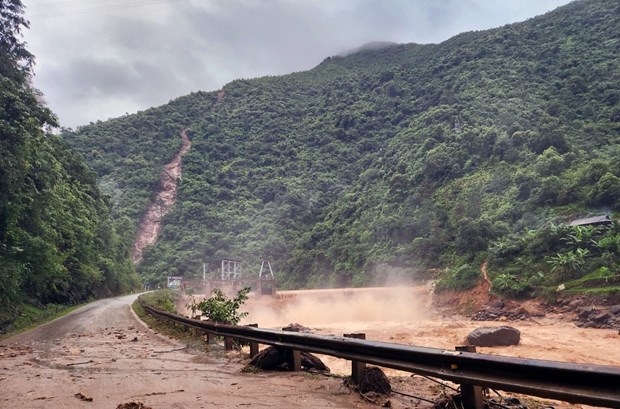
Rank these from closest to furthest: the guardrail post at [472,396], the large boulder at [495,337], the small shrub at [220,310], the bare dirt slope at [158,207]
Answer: the guardrail post at [472,396], the small shrub at [220,310], the large boulder at [495,337], the bare dirt slope at [158,207]

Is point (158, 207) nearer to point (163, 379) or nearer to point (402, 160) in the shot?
point (402, 160)

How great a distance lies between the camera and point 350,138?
104812 mm

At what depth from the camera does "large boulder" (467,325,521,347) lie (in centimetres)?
1920

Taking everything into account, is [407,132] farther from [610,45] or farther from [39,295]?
[39,295]

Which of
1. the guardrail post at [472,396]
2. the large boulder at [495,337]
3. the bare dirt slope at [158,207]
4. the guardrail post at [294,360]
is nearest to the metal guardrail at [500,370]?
the guardrail post at [472,396]

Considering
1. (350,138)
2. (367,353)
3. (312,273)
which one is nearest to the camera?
(367,353)

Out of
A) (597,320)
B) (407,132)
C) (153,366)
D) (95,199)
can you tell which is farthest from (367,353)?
(407,132)

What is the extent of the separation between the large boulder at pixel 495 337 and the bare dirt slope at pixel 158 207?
86.3 metres

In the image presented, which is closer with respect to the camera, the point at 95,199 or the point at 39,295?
the point at 39,295

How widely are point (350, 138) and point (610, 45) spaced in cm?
5003

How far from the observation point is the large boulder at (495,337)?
19.2 m

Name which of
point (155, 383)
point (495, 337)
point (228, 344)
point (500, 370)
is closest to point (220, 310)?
point (228, 344)

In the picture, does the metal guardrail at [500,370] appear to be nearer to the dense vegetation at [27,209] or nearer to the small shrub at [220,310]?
the small shrub at [220,310]

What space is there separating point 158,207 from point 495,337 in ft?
311
